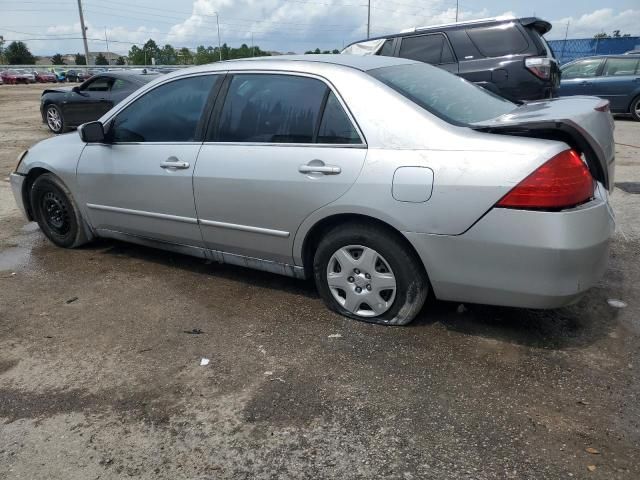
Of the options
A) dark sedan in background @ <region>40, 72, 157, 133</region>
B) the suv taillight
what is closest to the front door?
the suv taillight

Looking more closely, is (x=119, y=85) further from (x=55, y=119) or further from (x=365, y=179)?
(x=365, y=179)

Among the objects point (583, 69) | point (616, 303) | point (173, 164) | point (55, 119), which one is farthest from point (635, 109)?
point (55, 119)

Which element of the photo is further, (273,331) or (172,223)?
(172,223)

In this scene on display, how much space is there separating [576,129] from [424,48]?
21.3 ft

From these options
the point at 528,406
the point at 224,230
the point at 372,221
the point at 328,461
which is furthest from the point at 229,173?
the point at 528,406

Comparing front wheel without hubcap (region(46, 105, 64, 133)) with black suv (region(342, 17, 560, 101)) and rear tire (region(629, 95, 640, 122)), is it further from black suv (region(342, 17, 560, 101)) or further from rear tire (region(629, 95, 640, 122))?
rear tire (region(629, 95, 640, 122))

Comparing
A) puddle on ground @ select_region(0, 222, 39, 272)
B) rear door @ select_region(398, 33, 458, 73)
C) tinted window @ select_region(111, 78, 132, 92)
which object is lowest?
puddle on ground @ select_region(0, 222, 39, 272)

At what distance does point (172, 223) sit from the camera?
4.04 meters

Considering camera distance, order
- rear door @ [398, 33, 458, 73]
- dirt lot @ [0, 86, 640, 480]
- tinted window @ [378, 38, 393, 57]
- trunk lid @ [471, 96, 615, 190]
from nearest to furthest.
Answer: dirt lot @ [0, 86, 640, 480] < trunk lid @ [471, 96, 615, 190] < rear door @ [398, 33, 458, 73] < tinted window @ [378, 38, 393, 57]

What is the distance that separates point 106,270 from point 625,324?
3.81 metres

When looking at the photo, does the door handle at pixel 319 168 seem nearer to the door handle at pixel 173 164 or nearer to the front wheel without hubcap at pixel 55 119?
the door handle at pixel 173 164

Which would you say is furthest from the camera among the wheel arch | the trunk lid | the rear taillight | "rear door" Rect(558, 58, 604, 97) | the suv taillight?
"rear door" Rect(558, 58, 604, 97)

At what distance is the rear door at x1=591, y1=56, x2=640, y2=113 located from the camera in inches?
508

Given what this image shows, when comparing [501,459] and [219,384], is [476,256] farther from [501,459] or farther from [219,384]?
[219,384]
